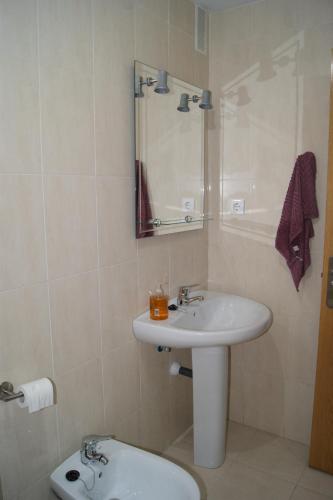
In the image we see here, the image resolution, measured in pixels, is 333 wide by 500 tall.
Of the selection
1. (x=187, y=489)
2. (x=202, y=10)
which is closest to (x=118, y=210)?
(x=187, y=489)

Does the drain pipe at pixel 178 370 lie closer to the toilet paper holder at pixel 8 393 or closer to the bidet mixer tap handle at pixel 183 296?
the bidet mixer tap handle at pixel 183 296

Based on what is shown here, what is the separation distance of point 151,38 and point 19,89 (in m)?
0.86

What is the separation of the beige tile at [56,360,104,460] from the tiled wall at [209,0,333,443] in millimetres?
1071

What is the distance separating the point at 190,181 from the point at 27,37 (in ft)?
3.71

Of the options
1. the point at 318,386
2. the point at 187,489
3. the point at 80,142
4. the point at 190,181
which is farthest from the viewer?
the point at 190,181

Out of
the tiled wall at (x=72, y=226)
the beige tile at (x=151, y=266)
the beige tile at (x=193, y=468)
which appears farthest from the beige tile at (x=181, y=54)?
the beige tile at (x=193, y=468)

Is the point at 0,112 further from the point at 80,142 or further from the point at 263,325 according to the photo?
the point at 263,325

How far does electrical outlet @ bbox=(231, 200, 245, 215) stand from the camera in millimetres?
2303

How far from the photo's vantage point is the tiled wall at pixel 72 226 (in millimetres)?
1284

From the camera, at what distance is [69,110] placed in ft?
4.74

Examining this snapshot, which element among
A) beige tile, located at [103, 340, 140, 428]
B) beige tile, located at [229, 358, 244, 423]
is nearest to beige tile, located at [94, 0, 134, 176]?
beige tile, located at [103, 340, 140, 428]

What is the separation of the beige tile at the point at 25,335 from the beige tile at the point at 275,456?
1370mm

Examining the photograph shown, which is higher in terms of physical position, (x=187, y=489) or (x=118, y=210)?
(x=118, y=210)

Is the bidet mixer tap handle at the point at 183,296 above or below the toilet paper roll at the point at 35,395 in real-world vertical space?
above
